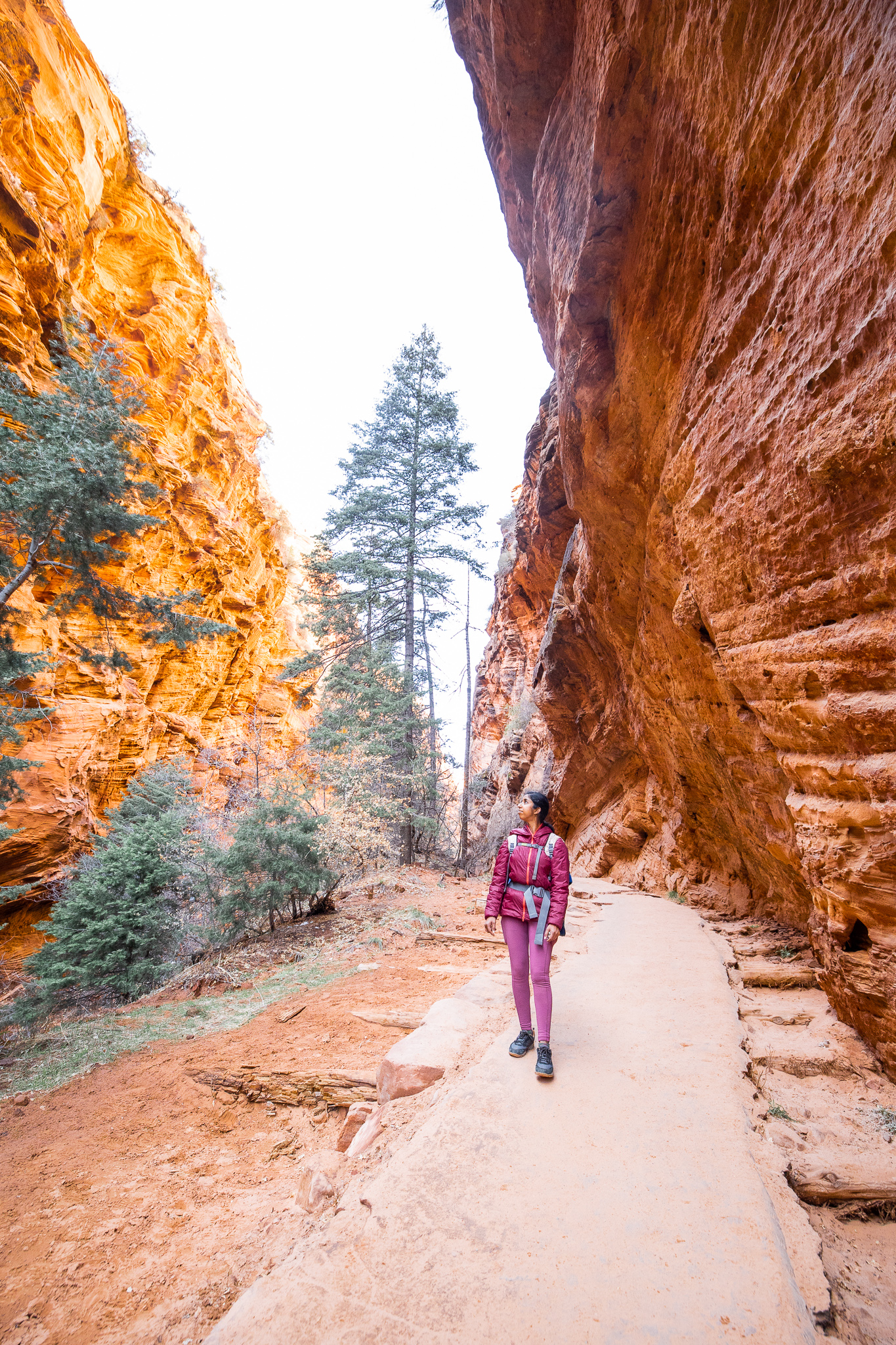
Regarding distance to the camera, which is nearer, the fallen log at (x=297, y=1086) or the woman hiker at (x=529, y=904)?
the woman hiker at (x=529, y=904)

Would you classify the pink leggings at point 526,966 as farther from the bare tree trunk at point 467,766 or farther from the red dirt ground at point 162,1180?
the bare tree trunk at point 467,766

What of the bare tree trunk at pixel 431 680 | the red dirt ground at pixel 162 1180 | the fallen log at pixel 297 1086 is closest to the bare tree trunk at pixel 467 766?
the bare tree trunk at pixel 431 680

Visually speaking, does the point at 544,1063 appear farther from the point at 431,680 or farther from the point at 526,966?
the point at 431,680

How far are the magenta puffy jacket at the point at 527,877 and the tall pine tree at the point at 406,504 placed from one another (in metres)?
10.5

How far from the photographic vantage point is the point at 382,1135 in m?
2.57

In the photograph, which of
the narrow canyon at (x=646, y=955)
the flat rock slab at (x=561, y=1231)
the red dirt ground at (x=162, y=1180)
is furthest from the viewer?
the red dirt ground at (x=162, y=1180)

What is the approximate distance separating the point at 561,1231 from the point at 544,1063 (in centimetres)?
101

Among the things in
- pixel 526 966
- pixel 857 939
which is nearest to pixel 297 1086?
pixel 526 966

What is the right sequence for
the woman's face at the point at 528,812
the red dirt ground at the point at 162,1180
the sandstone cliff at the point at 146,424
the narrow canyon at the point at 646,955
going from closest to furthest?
the narrow canyon at the point at 646,955 < the red dirt ground at the point at 162,1180 < the woman's face at the point at 528,812 < the sandstone cliff at the point at 146,424

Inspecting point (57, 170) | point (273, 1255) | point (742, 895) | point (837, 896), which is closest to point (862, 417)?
point (837, 896)

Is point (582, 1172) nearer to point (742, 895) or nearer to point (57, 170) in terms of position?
point (742, 895)

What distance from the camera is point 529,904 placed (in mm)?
3215

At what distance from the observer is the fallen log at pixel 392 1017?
4785mm

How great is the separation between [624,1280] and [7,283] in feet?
57.6
